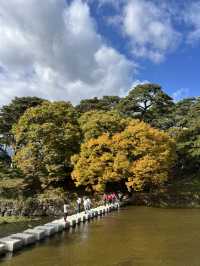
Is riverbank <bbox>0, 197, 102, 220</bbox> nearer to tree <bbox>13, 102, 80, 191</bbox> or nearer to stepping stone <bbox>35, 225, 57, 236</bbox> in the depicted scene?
tree <bbox>13, 102, 80, 191</bbox>

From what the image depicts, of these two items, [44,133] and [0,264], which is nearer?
[0,264]

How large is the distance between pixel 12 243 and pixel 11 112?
113ft

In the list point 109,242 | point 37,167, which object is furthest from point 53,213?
point 109,242

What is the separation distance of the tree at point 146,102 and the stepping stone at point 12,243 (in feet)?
123

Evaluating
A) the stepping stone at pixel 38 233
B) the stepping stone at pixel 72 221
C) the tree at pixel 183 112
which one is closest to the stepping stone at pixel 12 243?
the stepping stone at pixel 38 233

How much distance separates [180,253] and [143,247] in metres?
1.71

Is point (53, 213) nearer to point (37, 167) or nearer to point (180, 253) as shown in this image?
point (37, 167)

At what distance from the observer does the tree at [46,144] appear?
3531 centimetres

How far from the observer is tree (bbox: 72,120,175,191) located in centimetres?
3322

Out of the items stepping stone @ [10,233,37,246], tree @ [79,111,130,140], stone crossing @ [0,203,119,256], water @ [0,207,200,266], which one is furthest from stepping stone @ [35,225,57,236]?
tree @ [79,111,130,140]

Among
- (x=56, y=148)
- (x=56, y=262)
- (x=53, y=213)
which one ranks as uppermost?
(x=56, y=148)

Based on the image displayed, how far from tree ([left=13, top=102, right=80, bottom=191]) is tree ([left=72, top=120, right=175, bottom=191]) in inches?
77.8

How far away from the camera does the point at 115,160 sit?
33531mm

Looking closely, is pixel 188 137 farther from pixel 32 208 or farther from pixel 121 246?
pixel 121 246
